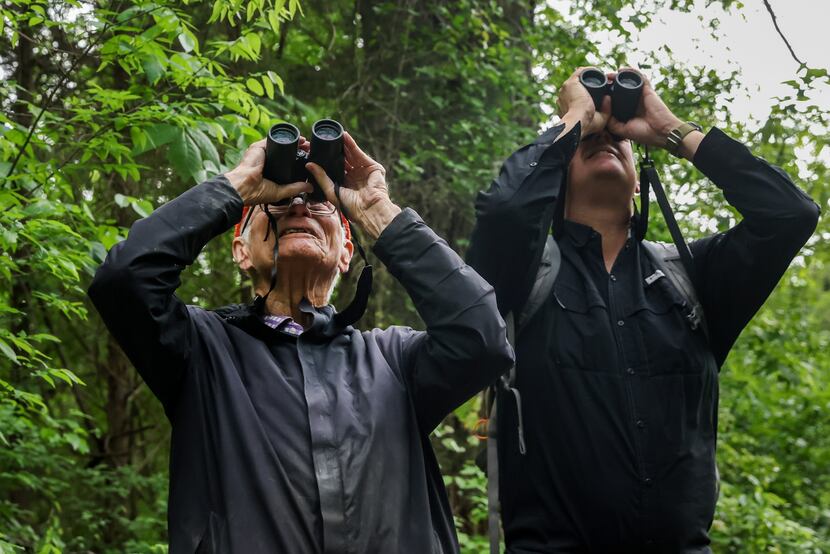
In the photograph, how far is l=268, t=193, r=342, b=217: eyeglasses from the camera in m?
2.44

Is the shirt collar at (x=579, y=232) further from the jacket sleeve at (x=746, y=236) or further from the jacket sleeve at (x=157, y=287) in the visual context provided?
the jacket sleeve at (x=157, y=287)

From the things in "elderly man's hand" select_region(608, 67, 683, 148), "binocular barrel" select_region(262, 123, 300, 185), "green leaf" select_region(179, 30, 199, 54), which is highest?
"green leaf" select_region(179, 30, 199, 54)

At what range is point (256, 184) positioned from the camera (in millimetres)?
2309

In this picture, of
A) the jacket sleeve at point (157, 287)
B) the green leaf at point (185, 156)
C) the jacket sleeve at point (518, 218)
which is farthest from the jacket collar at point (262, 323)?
the green leaf at point (185, 156)

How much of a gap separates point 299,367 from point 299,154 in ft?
1.88

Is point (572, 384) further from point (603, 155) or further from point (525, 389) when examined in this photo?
point (603, 155)

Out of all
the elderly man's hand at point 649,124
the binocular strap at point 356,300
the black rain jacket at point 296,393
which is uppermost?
the elderly man's hand at point 649,124

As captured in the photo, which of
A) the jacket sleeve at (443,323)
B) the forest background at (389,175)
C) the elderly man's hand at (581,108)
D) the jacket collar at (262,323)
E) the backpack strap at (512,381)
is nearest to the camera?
the jacket sleeve at (443,323)

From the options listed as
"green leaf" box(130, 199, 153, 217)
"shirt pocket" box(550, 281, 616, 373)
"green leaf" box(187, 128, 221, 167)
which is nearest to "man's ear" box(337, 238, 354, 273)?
"shirt pocket" box(550, 281, 616, 373)

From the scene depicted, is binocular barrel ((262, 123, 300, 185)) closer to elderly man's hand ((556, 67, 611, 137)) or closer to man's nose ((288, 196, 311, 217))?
man's nose ((288, 196, 311, 217))

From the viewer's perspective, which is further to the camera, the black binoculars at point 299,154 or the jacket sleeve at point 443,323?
the black binoculars at point 299,154

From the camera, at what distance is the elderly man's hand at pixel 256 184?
2281 mm

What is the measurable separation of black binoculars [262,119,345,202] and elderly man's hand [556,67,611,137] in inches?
25.8

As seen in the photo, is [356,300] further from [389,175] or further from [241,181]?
[389,175]
